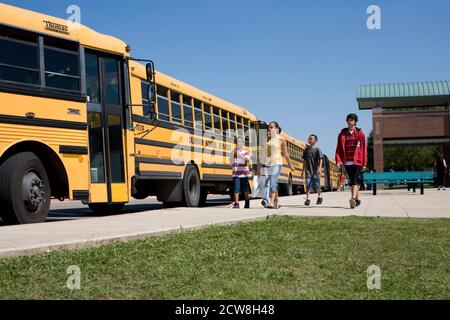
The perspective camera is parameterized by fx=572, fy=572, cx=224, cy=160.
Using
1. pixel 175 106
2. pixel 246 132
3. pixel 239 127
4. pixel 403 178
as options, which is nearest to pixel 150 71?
pixel 175 106

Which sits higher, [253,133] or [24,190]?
[253,133]

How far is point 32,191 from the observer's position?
7.93m

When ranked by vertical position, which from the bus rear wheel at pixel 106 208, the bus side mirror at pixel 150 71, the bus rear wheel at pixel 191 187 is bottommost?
the bus rear wheel at pixel 106 208

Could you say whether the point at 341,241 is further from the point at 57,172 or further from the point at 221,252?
the point at 57,172

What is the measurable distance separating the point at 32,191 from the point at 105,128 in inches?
81.2

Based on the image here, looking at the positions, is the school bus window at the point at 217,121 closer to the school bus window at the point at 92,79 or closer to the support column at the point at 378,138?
the school bus window at the point at 92,79

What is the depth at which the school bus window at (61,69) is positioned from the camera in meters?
8.46

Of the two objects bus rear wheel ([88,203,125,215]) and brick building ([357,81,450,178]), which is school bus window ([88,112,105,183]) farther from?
brick building ([357,81,450,178])

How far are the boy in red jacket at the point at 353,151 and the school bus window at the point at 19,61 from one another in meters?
5.63

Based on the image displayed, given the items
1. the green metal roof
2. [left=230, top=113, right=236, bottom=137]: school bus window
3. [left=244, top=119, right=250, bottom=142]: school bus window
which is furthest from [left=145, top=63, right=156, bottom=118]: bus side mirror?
the green metal roof

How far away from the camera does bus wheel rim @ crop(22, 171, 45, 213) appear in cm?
780

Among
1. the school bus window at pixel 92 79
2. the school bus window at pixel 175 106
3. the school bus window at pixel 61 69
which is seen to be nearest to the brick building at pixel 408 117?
the school bus window at pixel 175 106

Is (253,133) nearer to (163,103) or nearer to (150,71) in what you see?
(163,103)

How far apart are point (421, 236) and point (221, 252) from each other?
2.41 meters
